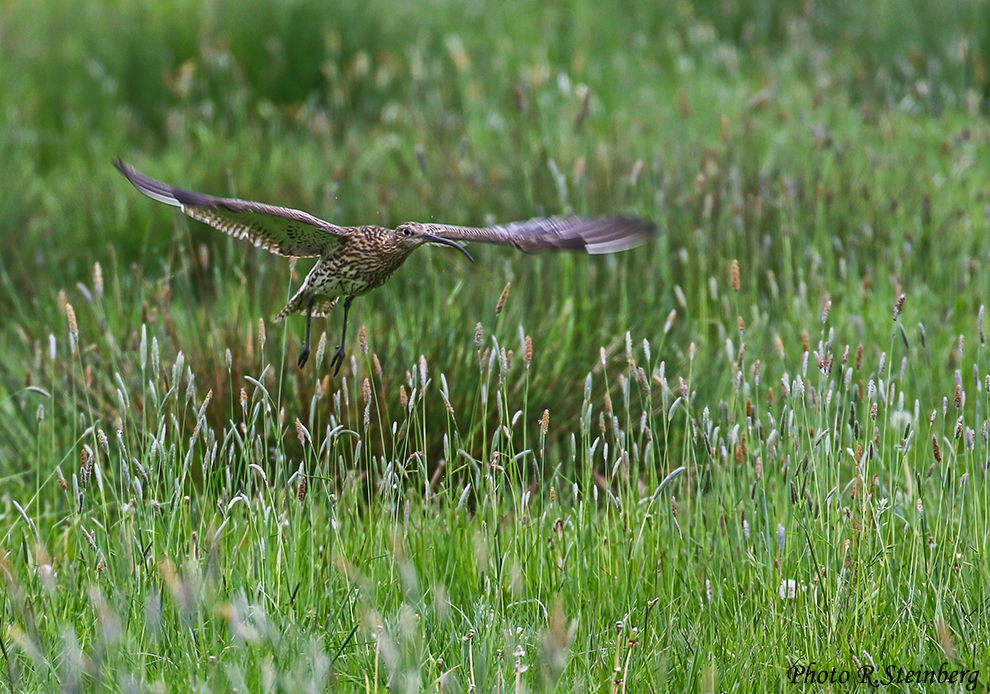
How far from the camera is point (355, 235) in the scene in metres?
2.52

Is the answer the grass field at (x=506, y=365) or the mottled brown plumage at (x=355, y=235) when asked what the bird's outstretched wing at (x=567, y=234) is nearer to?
the mottled brown plumage at (x=355, y=235)

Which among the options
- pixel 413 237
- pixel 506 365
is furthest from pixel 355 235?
pixel 506 365

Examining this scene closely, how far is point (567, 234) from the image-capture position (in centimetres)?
261

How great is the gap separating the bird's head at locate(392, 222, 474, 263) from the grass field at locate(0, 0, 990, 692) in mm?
182

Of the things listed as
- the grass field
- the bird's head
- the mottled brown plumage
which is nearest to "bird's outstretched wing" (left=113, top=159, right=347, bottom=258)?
the mottled brown plumage

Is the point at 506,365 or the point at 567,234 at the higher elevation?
the point at 567,234

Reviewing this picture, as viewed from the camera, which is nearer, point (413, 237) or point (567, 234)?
point (413, 237)

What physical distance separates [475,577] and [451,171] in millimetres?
3290

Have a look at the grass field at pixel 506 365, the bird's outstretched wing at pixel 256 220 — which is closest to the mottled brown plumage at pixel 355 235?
the bird's outstretched wing at pixel 256 220

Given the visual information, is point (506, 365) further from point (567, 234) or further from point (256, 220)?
point (256, 220)

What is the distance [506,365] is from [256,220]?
61 centimetres

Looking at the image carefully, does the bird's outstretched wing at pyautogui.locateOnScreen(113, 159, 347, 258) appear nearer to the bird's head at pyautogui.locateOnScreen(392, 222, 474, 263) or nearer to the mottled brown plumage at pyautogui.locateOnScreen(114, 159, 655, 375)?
the mottled brown plumage at pyautogui.locateOnScreen(114, 159, 655, 375)

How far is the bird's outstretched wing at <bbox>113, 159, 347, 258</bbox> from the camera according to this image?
7.69ft

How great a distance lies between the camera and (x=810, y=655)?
2.52m
